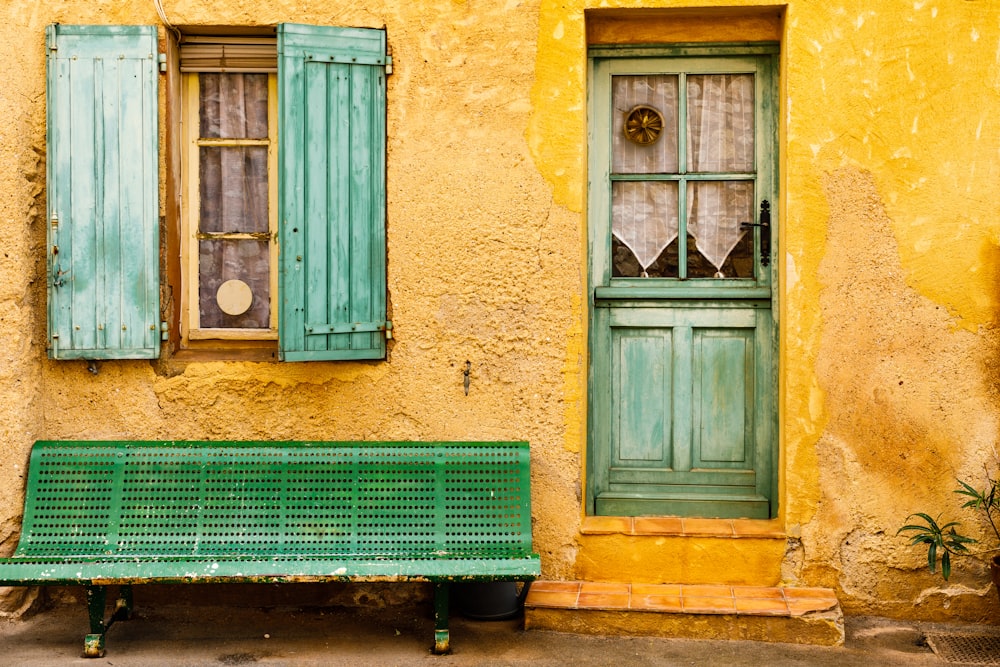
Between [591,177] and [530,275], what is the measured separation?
567 millimetres

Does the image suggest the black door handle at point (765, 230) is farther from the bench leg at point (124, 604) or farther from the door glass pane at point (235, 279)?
the bench leg at point (124, 604)

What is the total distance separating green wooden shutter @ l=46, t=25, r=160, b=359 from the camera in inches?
172

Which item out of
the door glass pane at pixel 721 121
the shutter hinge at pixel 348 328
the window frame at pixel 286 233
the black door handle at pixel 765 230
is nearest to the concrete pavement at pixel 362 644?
the window frame at pixel 286 233

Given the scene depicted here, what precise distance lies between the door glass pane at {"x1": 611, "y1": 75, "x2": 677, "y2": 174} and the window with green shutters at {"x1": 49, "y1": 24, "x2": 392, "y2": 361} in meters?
1.07

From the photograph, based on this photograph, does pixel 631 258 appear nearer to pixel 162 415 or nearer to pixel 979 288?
pixel 979 288

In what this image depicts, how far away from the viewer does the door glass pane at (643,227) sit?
466 centimetres

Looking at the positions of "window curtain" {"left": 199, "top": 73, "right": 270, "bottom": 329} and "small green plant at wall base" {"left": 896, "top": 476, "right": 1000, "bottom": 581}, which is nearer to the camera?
"small green plant at wall base" {"left": 896, "top": 476, "right": 1000, "bottom": 581}

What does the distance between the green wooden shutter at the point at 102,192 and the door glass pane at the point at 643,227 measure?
204cm

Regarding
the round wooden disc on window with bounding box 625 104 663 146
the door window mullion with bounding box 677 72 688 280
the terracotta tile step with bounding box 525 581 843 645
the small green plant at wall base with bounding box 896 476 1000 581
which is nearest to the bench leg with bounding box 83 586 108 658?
the terracotta tile step with bounding box 525 581 843 645

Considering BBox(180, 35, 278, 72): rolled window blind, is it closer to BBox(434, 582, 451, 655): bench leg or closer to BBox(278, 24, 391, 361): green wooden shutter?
BBox(278, 24, 391, 361): green wooden shutter

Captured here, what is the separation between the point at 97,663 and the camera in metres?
3.94

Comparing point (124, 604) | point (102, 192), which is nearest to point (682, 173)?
point (102, 192)

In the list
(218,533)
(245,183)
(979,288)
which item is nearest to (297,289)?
(245,183)

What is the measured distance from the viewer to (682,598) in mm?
4266
